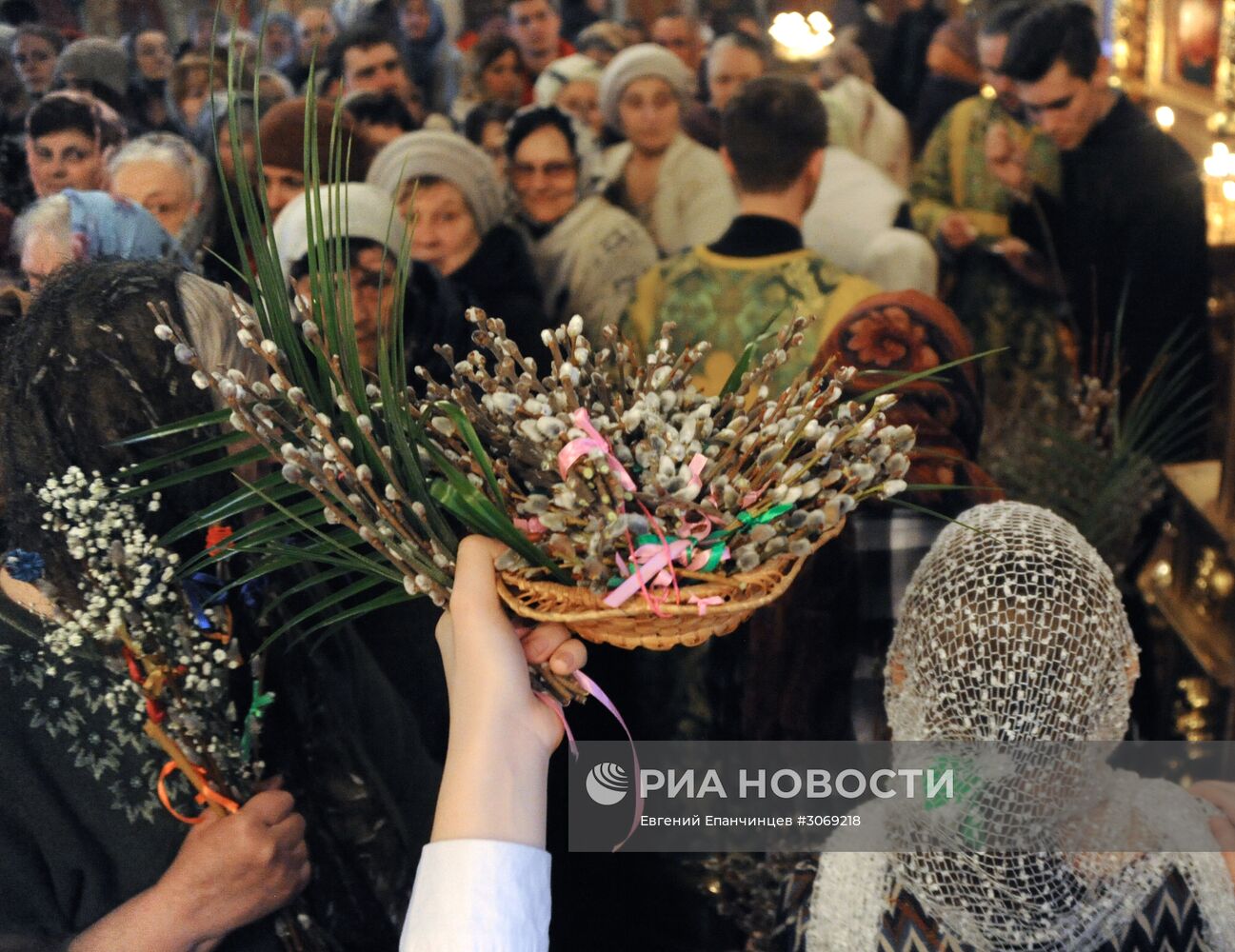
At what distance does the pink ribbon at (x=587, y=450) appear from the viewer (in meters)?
1.05

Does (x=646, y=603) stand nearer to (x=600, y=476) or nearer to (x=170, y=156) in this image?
(x=600, y=476)

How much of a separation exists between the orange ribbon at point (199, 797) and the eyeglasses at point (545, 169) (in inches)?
62.4

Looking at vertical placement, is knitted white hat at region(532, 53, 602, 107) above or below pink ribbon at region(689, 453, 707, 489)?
above

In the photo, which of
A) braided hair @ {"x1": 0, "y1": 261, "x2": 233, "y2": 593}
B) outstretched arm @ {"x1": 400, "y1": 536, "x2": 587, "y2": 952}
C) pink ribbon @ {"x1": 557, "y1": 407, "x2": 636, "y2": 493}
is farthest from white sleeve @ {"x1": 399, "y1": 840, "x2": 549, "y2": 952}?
braided hair @ {"x1": 0, "y1": 261, "x2": 233, "y2": 593}

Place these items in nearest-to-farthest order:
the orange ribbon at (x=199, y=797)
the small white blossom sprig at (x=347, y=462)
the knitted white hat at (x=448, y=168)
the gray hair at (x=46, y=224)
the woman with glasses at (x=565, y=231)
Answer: the small white blossom sprig at (x=347, y=462) → the orange ribbon at (x=199, y=797) → the gray hair at (x=46, y=224) → the knitted white hat at (x=448, y=168) → the woman with glasses at (x=565, y=231)

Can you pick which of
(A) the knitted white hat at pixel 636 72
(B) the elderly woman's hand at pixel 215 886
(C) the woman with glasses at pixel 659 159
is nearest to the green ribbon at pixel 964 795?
(B) the elderly woman's hand at pixel 215 886

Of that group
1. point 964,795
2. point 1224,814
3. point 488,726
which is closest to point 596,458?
point 488,726

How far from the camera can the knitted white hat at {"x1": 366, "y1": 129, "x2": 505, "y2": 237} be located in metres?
2.46

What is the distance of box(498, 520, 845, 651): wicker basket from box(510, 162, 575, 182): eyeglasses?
167 cm

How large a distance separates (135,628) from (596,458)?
0.66 m

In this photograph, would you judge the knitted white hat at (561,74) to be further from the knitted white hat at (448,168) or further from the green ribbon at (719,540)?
the green ribbon at (719,540)

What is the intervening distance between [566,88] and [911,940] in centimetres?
198

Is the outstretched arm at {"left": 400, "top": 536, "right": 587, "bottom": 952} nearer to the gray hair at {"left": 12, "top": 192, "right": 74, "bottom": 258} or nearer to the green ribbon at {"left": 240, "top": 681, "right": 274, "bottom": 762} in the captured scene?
the green ribbon at {"left": 240, "top": 681, "right": 274, "bottom": 762}

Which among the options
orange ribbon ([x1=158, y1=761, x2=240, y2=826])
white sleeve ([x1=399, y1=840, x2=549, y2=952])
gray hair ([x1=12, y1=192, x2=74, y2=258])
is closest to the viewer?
white sleeve ([x1=399, y1=840, x2=549, y2=952])
